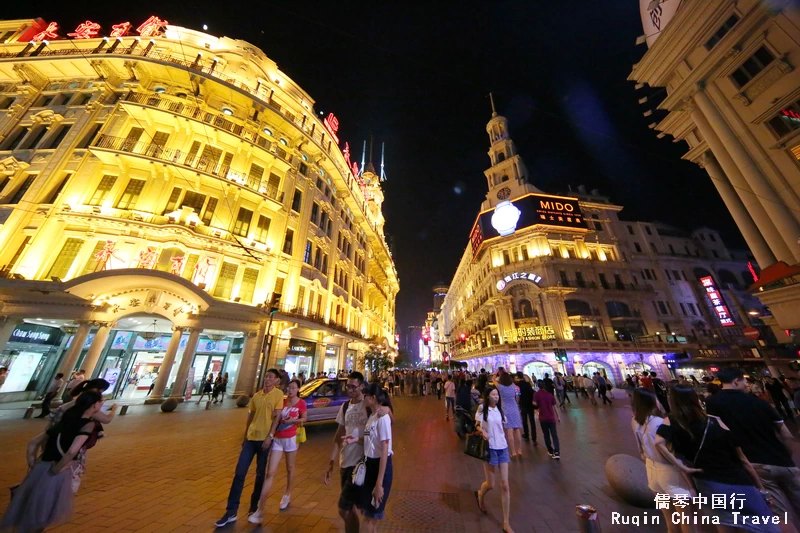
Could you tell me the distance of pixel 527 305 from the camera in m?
32.6

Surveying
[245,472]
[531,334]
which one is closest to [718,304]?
[531,334]

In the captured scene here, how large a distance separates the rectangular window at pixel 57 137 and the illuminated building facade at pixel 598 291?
38.3 m

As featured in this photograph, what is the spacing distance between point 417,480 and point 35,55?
35.7 meters

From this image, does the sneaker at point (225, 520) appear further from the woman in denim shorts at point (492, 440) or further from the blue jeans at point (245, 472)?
the woman in denim shorts at point (492, 440)

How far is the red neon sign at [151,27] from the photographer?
20.9 m

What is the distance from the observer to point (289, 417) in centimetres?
412

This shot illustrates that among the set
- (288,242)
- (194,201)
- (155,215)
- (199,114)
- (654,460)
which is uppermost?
(199,114)

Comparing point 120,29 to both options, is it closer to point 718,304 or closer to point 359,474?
point 359,474

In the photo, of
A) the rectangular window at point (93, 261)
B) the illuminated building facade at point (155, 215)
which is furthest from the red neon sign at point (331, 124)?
the rectangular window at point (93, 261)

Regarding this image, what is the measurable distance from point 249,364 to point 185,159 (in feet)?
43.7

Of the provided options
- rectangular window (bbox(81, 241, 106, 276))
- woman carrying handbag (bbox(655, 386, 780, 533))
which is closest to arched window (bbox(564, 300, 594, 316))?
woman carrying handbag (bbox(655, 386, 780, 533))

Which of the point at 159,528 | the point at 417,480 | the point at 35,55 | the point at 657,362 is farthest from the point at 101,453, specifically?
the point at 657,362

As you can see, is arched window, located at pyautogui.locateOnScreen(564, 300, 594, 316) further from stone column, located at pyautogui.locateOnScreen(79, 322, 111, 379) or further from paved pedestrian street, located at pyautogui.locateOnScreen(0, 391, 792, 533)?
stone column, located at pyautogui.locateOnScreen(79, 322, 111, 379)

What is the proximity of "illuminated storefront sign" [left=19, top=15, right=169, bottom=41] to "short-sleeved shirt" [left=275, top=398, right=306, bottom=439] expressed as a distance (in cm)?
3103
